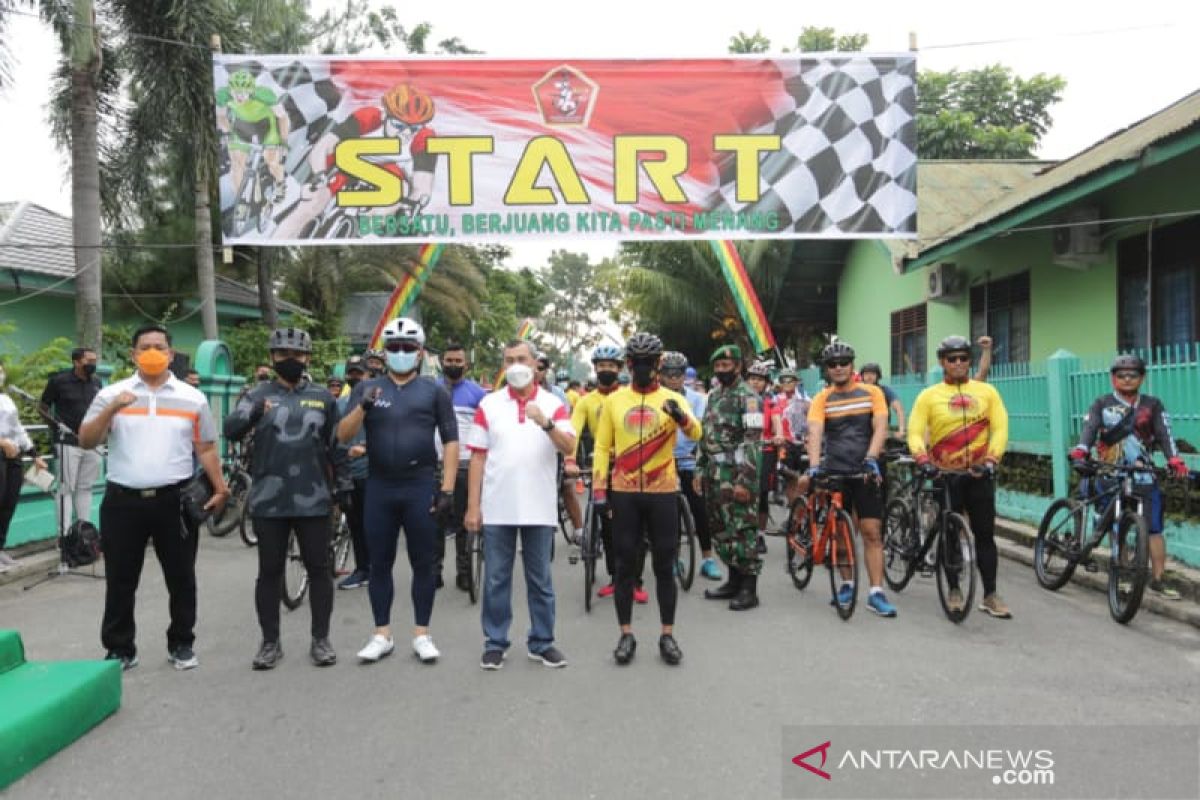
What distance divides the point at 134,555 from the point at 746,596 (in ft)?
13.3

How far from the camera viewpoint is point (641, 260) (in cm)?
2666

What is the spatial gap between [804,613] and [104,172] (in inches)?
625

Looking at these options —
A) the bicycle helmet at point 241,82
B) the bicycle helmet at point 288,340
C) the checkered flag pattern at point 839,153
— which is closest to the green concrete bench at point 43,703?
the bicycle helmet at point 288,340

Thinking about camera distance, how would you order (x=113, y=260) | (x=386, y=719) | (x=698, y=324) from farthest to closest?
(x=698, y=324)
(x=113, y=260)
(x=386, y=719)

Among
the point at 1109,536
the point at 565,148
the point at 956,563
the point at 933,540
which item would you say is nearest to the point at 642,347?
the point at 956,563

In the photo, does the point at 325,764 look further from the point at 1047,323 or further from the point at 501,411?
the point at 1047,323

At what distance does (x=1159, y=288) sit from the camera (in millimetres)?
10031

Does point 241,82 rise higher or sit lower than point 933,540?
higher

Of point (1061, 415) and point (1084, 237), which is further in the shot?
point (1084, 237)

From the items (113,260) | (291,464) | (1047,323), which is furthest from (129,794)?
(113,260)

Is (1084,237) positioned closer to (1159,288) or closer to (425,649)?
(1159,288)

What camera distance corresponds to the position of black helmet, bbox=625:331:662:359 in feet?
18.0

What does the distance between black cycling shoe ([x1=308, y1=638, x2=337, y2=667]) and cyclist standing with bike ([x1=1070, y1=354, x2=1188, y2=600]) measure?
528cm

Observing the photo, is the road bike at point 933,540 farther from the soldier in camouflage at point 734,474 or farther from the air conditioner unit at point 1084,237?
the air conditioner unit at point 1084,237
